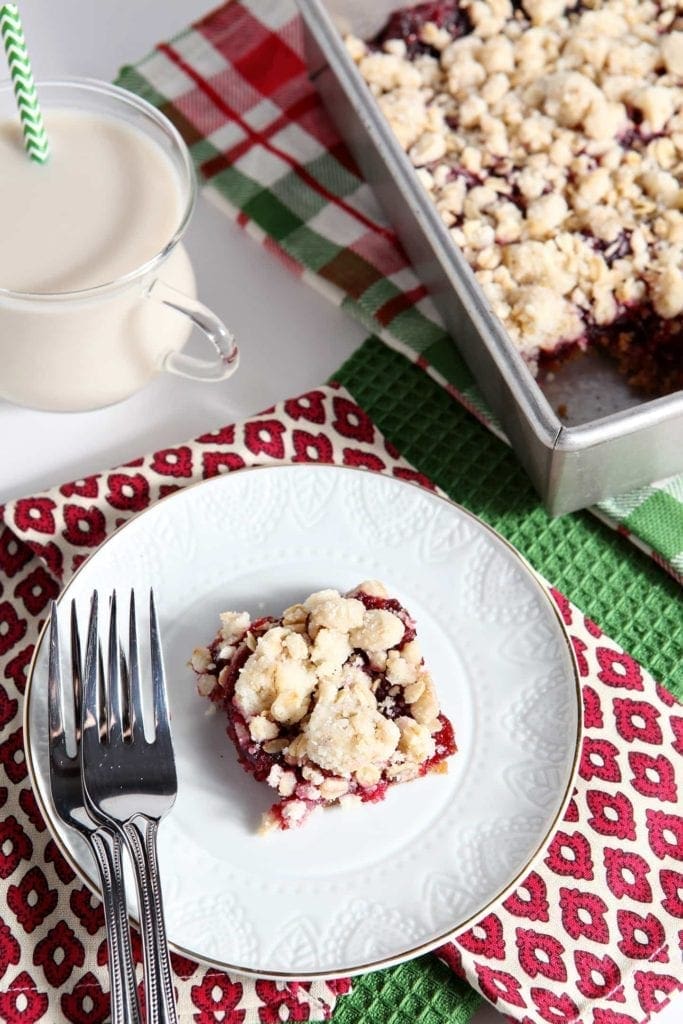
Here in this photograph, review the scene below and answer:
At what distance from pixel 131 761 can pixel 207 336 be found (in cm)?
51

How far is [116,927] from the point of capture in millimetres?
1039

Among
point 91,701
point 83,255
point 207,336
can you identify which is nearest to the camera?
point 91,701

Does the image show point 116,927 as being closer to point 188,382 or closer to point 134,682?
point 134,682

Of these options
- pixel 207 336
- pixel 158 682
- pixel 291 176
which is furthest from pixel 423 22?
pixel 158 682

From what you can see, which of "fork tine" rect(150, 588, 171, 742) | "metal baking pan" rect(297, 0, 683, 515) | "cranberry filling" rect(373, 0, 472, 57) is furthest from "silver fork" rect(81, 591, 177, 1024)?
"cranberry filling" rect(373, 0, 472, 57)

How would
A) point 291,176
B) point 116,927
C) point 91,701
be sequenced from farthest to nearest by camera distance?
point 291,176
point 91,701
point 116,927

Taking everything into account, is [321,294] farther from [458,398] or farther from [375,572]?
[375,572]

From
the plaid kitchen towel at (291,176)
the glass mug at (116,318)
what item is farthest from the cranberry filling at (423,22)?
the glass mug at (116,318)

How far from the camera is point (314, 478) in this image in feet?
4.36

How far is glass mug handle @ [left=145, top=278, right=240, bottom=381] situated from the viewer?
51.3 inches

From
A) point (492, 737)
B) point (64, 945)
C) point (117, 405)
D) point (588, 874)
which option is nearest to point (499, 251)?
point (117, 405)

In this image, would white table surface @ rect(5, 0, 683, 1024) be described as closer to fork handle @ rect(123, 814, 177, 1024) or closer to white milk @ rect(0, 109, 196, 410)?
white milk @ rect(0, 109, 196, 410)

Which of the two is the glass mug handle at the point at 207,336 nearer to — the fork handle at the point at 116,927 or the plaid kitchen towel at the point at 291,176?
the plaid kitchen towel at the point at 291,176

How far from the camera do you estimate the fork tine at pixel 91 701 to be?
1.12 m
